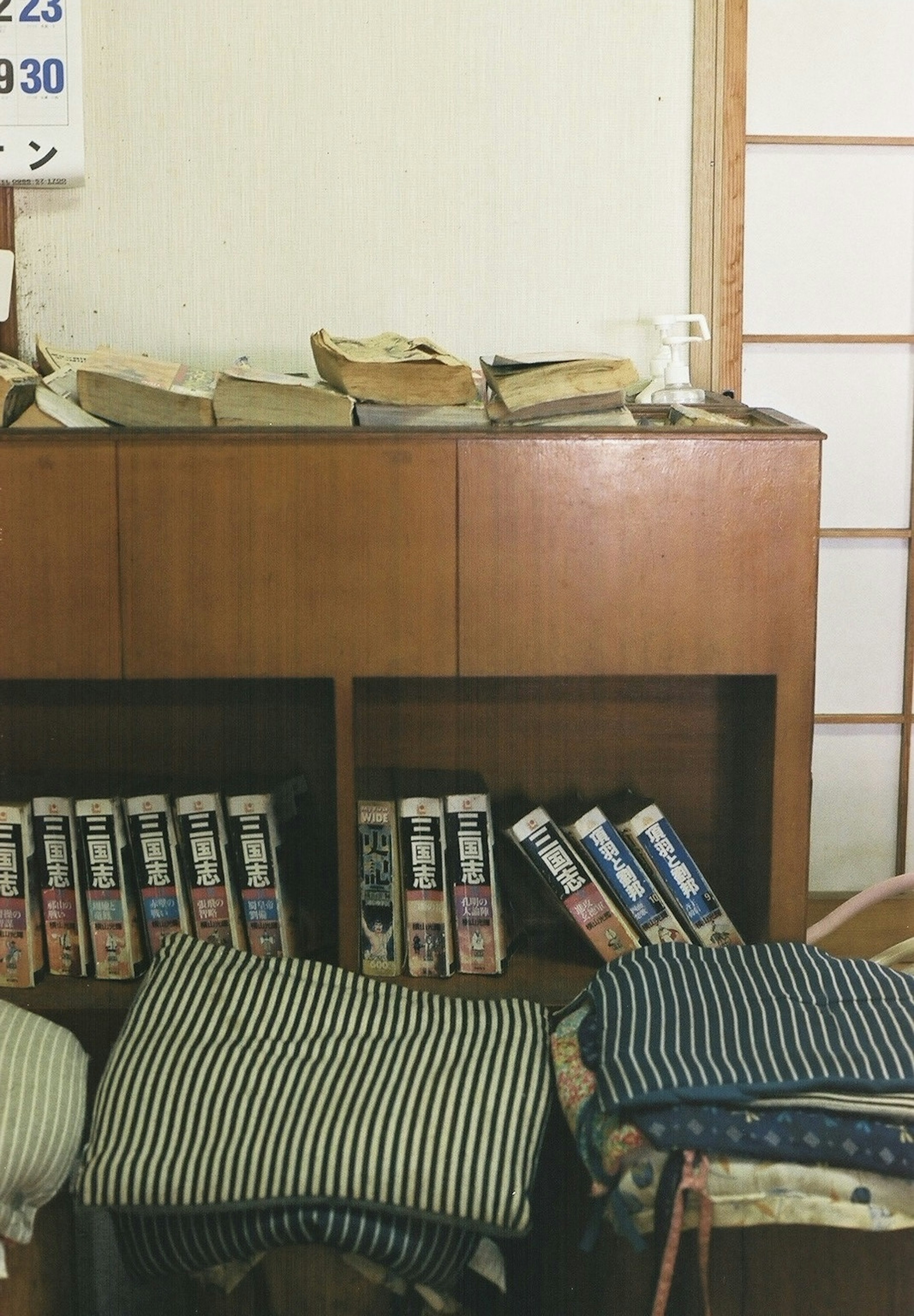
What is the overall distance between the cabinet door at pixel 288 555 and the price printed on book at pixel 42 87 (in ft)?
2.31

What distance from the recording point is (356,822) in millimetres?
1703

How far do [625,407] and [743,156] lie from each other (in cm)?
63

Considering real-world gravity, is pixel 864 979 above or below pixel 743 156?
below

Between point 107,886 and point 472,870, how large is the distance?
496 millimetres

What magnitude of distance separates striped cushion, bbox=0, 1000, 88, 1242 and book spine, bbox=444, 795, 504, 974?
1.76 ft

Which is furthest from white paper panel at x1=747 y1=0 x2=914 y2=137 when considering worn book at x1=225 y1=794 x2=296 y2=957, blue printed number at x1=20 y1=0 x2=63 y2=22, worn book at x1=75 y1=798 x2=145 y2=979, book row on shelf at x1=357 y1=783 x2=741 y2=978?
worn book at x1=75 y1=798 x2=145 y2=979

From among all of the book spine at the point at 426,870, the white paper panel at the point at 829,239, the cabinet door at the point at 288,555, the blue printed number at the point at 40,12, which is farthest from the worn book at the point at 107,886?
the white paper panel at the point at 829,239

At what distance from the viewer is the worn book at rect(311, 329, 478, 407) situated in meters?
1.62

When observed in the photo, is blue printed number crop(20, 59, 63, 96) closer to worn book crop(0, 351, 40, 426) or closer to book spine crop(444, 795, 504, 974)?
worn book crop(0, 351, 40, 426)

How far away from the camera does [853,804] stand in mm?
2303

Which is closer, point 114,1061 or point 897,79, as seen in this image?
point 114,1061

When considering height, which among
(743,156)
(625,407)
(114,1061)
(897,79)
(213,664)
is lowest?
(114,1061)

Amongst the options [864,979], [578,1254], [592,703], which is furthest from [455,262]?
[578,1254]

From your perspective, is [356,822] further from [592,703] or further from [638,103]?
[638,103]
